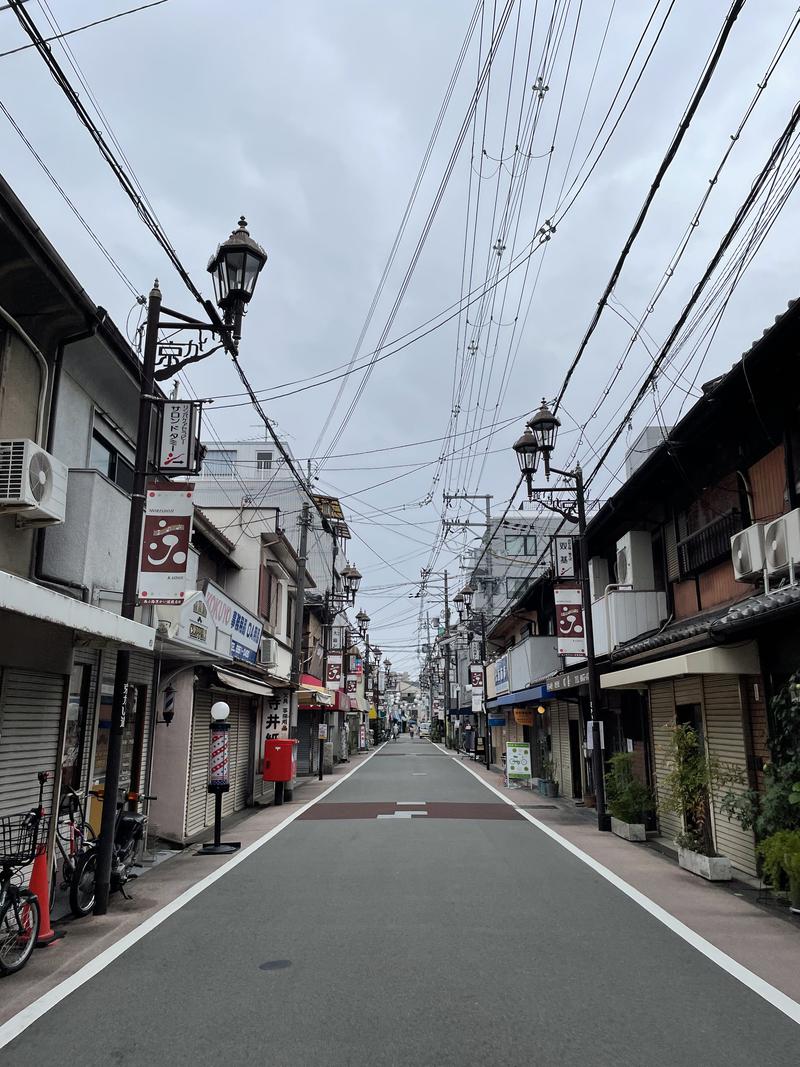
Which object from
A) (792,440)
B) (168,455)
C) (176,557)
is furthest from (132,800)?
(792,440)

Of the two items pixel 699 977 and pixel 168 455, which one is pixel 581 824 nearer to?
pixel 699 977

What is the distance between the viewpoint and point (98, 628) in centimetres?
745

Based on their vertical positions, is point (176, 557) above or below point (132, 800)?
above

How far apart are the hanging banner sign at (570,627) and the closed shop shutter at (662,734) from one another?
9.62 feet

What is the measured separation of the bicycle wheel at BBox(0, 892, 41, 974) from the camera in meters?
6.44

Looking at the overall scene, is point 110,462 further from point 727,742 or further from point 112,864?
point 727,742

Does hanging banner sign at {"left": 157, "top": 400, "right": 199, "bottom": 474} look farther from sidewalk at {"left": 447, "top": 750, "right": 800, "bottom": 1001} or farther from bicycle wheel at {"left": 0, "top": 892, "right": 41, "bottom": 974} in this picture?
sidewalk at {"left": 447, "top": 750, "right": 800, "bottom": 1001}

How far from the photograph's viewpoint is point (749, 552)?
1048 cm

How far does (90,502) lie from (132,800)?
4.02 m

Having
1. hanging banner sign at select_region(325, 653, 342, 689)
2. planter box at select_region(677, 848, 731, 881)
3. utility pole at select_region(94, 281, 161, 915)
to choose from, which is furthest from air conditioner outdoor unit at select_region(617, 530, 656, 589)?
hanging banner sign at select_region(325, 653, 342, 689)

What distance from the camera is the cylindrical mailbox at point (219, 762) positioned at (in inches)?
529

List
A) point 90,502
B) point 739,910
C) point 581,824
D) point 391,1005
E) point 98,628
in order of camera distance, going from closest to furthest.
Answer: point 391,1005 → point 98,628 → point 739,910 → point 90,502 → point 581,824

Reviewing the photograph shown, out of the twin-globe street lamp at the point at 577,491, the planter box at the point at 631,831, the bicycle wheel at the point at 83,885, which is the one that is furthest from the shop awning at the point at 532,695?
the bicycle wheel at the point at 83,885

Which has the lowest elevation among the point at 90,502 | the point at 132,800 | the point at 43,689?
the point at 132,800
